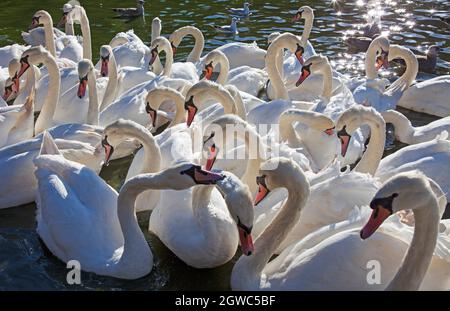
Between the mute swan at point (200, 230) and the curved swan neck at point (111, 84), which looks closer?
the mute swan at point (200, 230)

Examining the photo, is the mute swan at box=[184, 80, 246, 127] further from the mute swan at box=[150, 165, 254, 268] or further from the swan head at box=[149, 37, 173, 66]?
the swan head at box=[149, 37, 173, 66]

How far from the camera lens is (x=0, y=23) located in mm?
18281

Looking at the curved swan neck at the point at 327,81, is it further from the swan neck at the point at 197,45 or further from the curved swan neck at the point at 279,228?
the curved swan neck at the point at 279,228

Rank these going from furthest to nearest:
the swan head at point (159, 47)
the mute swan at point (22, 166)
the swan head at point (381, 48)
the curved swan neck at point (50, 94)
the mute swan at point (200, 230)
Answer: the swan head at point (159, 47) → the swan head at point (381, 48) → the curved swan neck at point (50, 94) → the mute swan at point (22, 166) → the mute swan at point (200, 230)

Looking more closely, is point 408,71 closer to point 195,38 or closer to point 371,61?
point 371,61

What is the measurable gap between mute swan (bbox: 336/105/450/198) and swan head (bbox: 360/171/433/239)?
2.78 meters

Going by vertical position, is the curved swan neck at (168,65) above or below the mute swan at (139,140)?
below

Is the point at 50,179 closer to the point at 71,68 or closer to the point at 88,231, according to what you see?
the point at 88,231

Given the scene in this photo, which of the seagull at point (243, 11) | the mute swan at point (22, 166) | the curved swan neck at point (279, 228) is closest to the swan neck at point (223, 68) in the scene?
the mute swan at point (22, 166)

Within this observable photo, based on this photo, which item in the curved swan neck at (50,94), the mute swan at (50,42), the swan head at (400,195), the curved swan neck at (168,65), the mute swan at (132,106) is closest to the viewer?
the swan head at (400,195)

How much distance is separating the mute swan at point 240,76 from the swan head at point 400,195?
640cm

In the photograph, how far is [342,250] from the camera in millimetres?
5855

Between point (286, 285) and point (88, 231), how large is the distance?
6.94 feet

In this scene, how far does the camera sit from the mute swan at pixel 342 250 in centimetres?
543
